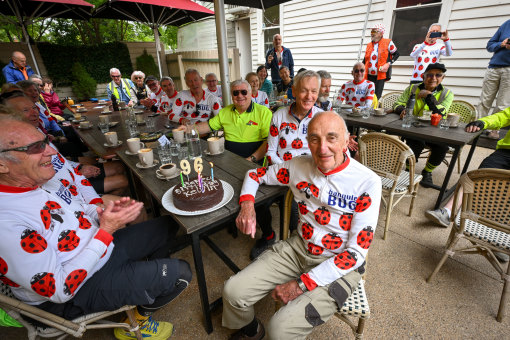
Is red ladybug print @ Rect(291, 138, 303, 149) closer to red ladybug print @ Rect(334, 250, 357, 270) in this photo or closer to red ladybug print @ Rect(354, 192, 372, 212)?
red ladybug print @ Rect(354, 192, 372, 212)

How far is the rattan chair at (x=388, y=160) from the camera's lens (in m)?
2.18

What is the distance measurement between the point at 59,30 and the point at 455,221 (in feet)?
53.5

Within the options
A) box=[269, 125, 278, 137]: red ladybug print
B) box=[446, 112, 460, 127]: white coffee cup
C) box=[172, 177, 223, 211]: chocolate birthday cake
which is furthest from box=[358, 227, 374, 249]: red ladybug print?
box=[446, 112, 460, 127]: white coffee cup

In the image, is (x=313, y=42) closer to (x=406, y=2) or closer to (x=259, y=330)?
(x=406, y=2)

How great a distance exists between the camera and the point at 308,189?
1.46 m

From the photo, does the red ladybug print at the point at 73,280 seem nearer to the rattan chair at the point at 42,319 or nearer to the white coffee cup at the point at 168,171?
the rattan chair at the point at 42,319

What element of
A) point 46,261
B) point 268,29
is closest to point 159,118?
point 46,261

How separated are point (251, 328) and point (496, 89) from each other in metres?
5.92

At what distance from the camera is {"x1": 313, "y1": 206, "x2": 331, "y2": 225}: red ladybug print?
140 cm

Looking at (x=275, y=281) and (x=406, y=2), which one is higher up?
(x=406, y=2)

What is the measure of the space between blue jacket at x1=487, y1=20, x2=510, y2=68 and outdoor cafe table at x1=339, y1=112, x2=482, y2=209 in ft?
7.63

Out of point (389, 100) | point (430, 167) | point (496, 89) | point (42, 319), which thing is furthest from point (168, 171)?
point (496, 89)

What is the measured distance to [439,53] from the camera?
446cm

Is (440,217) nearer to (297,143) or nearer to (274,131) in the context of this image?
(297,143)
